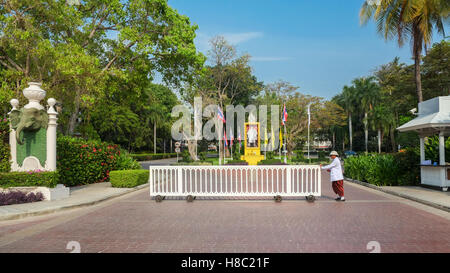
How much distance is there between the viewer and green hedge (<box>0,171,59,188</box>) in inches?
417

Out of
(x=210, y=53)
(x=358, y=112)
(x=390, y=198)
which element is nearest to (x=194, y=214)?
(x=390, y=198)

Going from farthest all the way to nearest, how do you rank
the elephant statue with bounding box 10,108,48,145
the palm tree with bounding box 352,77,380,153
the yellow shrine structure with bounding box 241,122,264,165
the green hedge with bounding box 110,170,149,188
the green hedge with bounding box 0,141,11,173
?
the palm tree with bounding box 352,77,380,153 < the yellow shrine structure with bounding box 241,122,264,165 < the green hedge with bounding box 110,170,149,188 < the green hedge with bounding box 0,141,11,173 < the elephant statue with bounding box 10,108,48,145

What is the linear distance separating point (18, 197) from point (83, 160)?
17.3 feet

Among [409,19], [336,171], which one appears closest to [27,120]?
[336,171]

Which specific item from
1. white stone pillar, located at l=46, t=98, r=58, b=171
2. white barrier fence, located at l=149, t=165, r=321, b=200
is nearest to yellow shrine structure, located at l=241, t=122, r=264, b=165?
white barrier fence, located at l=149, t=165, r=321, b=200

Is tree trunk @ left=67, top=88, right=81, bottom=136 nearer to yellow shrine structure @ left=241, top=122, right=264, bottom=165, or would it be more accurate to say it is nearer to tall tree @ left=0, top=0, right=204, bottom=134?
tall tree @ left=0, top=0, right=204, bottom=134

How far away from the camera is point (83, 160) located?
600 inches

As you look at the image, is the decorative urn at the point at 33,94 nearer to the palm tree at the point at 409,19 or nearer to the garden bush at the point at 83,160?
the garden bush at the point at 83,160

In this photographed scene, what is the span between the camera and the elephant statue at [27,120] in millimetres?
10883

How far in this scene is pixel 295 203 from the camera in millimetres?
10305

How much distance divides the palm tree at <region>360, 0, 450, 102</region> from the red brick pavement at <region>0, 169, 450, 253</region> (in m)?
13.3

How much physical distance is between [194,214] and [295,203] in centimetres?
349

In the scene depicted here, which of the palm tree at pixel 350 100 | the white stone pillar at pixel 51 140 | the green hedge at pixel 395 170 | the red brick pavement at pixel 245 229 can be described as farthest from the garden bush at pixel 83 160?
the palm tree at pixel 350 100

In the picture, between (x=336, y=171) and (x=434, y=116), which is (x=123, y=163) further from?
(x=434, y=116)
